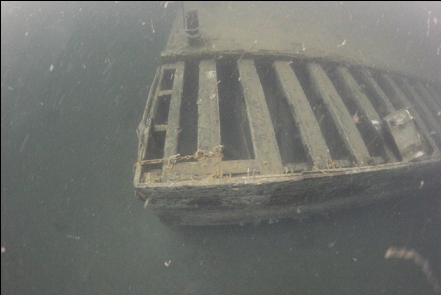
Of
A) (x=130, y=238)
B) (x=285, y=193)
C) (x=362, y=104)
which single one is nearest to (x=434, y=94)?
(x=362, y=104)

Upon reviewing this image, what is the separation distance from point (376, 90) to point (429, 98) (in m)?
1.67

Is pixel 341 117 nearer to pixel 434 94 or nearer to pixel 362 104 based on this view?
pixel 362 104

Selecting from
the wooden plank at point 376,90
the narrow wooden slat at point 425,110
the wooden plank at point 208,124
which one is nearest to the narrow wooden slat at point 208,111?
the wooden plank at point 208,124

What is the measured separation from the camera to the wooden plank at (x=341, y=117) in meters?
2.66

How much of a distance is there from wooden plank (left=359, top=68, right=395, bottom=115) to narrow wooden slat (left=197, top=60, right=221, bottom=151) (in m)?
2.66

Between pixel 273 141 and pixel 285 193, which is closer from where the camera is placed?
pixel 285 193

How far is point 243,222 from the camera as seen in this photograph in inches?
125

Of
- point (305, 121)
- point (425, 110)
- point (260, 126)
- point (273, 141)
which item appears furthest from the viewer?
point (425, 110)

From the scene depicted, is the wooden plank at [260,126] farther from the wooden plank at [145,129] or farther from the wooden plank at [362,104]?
the wooden plank at [362,104]

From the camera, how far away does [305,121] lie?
290 centimetres

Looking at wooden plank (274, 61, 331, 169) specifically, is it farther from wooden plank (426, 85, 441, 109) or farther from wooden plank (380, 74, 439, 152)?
wooden plank (426, 85, 441, 109)

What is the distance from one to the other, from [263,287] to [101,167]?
10.9ft

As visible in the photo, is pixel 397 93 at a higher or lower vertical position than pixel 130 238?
higher

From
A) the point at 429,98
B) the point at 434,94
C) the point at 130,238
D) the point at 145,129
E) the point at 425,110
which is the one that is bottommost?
the point at 130,238
